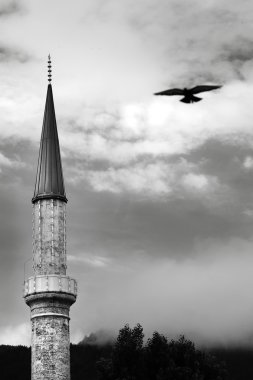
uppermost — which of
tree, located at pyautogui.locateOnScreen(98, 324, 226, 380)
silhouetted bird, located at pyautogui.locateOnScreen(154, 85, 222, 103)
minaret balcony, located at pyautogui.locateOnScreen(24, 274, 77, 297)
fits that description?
minaret balcony, located at pyautogui.locateOnScreen(24, 274, 77, 297)

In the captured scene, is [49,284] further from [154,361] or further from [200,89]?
[200,89]

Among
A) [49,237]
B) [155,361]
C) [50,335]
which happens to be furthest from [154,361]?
[49,237]

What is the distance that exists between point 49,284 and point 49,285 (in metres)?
0.06

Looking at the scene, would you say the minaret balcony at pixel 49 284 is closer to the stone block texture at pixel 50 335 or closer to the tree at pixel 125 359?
the stone block texture at pixel 50 335

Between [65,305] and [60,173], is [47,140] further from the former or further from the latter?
[65,305]

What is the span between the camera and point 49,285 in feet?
136

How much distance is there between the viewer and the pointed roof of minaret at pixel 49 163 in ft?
144

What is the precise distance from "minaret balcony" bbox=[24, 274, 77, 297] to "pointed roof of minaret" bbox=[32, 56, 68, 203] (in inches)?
181

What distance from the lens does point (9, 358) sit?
81.2m

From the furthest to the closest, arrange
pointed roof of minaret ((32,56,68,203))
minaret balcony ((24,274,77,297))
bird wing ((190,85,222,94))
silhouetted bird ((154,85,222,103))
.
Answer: pointed roof of minaret ((32,56,68,203)) → minaret balcony ((24,274,77,297)) → silhouetted bird ((154,85,222,103)) → bird wing ((190,85,222,94))

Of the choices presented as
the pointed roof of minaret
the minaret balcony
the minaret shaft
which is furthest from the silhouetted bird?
the pointed roof of minaret

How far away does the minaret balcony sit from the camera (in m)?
41.3

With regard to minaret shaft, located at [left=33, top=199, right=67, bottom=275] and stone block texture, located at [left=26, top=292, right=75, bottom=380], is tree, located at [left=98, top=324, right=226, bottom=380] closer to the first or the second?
stone block texture, located at [left=26, top=292, right=75, bottom=380]

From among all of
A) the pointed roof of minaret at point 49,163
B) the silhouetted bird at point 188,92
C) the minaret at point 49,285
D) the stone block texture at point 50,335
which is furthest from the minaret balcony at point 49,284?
the silhouetted bird at point 188,92
